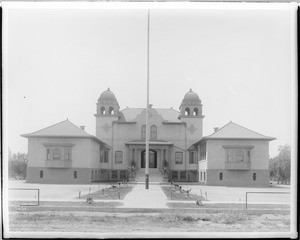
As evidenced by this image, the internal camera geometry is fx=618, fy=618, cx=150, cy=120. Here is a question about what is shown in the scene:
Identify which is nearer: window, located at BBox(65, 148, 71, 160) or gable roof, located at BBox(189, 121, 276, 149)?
gable roof, located at BBox(189, 121, 276, 149)

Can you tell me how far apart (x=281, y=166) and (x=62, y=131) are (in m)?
6.36

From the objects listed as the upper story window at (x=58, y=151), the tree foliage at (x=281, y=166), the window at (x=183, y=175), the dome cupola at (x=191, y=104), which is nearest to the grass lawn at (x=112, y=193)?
the upper story window at (x=58, y=151)

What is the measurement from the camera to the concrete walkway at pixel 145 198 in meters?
18.0

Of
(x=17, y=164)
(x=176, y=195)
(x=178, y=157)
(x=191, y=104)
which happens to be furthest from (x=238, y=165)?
(x=17, y=164)

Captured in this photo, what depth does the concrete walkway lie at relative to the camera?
18016mm

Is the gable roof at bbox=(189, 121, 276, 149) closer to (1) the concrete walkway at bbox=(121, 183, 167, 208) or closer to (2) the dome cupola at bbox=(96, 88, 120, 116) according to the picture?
(1) the concrete walkway at bbox=(121, 183, 167, 208)

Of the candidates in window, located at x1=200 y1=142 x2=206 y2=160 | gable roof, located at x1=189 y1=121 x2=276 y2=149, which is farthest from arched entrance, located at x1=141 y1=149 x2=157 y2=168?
gable roof, located at x1=189 y1=121 x2=276 y2=149

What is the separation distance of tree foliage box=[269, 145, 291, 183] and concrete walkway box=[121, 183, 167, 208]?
10.6 feet

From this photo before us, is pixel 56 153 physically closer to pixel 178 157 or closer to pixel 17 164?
pixel 17 164

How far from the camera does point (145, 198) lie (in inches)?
715

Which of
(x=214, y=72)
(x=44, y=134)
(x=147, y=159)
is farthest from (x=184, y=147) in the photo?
(x=44, y=134)

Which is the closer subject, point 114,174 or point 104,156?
point 104,156

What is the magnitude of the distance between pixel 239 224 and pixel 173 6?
638 cm

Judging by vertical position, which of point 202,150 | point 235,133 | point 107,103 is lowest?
point 202,150
